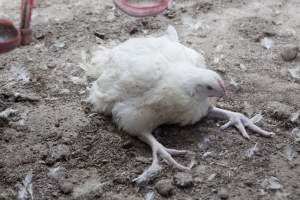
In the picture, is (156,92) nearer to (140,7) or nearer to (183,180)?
(183,180)

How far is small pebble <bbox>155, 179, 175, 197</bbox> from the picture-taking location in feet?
7.22

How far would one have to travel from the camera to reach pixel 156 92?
2.38 m

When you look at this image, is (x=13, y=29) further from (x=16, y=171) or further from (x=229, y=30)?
(x=229, y=30)

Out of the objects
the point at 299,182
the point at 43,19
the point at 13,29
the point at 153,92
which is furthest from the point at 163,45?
the point at 43,19

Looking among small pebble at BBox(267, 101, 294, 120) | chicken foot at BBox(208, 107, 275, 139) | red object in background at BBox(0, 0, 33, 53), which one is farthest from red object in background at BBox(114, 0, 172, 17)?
small pebble at BBox(267, 101, 294, 120)

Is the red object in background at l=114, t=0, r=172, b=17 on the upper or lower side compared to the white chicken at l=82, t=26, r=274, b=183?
upper

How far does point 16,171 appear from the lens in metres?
2.36

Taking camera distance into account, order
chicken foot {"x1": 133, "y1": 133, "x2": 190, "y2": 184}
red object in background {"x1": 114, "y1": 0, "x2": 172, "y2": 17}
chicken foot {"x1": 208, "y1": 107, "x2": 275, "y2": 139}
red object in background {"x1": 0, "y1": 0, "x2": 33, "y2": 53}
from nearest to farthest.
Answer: chicken foot {"x1": 133, "y1": 133, "x2": 190, "y2": 184}, red object in background {"x1": 0, "y1": 0, "x2": 33, "y2": 53}, chicken foot {"x1": 208, "y1": 107, "x2": 275, "y2": 139}, red object in background {"x1": 114, "y1": 0, "x2": 172, "y2": 17}

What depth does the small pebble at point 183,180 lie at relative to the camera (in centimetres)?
222

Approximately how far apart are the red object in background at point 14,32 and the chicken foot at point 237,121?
3.46 feet

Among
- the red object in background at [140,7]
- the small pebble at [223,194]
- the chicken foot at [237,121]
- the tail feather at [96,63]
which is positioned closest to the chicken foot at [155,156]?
the small pebble at [223,194]

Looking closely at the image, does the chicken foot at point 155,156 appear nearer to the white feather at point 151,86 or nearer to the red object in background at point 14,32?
the white feather at point 151,86

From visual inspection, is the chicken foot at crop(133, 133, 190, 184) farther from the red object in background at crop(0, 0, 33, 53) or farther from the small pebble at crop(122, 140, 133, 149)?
the red object in background at crop(0, 0, 33, 53)

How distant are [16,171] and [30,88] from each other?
678mm
